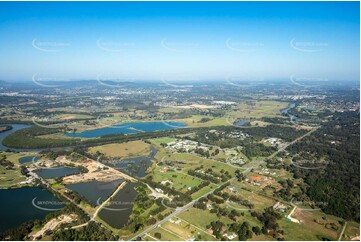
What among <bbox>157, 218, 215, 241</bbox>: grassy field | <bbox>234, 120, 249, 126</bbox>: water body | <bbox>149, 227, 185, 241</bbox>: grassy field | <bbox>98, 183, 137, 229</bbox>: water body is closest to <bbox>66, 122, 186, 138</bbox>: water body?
<bbox>234, 120, 249, 126</bbox>: water body

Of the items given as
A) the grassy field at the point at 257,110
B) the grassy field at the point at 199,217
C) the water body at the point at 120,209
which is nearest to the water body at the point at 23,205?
the water body at the point at 120,209

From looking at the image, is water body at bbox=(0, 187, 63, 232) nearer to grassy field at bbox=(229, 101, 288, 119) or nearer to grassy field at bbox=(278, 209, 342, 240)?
grassy field at bbox=(278, 209, 342, 240)

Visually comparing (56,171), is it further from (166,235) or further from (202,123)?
(202,123)

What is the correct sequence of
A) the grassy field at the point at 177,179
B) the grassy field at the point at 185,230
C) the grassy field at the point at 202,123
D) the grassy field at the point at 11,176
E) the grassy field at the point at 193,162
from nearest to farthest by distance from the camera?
the grassy field at the point at 185,230
the grassy field at the point at 177,179
the grassy field at the point at 11,176
the grassy field at the point at 193,162
the grassy field at the point at 202,123

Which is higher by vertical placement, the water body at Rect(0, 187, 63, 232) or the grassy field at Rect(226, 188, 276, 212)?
the grassy field at Rect(226, 188, 276, 212)

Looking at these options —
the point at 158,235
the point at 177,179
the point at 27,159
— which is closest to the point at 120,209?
the point at 158,235

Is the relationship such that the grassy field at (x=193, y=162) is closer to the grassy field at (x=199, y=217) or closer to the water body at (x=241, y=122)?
the grassy field at (x=199, y=217)
